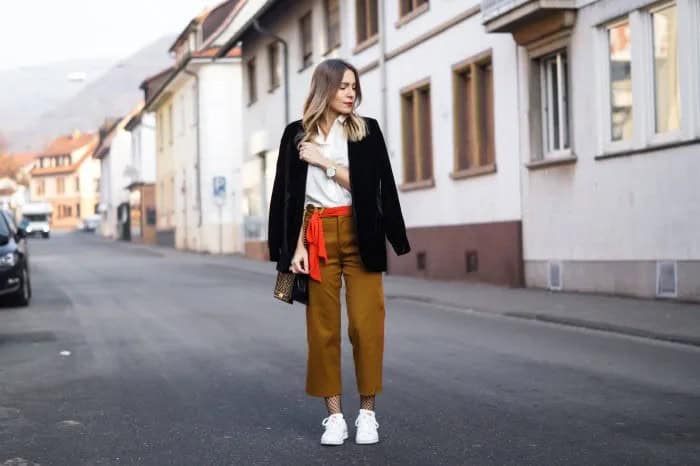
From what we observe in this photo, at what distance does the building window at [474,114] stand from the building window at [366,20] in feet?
16.6

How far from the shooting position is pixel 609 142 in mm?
15977

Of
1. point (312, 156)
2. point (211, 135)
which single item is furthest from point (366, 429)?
point (211, 135)

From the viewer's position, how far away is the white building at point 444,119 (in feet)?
62.3

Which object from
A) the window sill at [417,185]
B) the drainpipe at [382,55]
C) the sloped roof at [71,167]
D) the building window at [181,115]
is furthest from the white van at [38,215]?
the window sill at [417,185]

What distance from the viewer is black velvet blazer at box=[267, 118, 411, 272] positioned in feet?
18.5

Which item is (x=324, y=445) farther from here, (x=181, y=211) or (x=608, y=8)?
(x=181, y=211)

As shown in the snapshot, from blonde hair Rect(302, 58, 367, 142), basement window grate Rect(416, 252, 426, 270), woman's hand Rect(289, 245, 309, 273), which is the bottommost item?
basement window grate Rect(416, 252, 426, 270)

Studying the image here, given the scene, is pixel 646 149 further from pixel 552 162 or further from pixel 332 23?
pixel 332 23

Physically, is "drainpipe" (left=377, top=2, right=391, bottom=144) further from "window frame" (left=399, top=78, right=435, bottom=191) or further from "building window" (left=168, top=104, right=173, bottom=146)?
"building window" (left=168, top=104, right=173, bottom=146)

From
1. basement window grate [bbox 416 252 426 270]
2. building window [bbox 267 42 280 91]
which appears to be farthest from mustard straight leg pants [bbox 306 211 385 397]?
building window [bbox 267 42 280 91]

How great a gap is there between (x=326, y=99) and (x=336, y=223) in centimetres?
59

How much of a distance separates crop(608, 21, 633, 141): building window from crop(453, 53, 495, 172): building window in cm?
375

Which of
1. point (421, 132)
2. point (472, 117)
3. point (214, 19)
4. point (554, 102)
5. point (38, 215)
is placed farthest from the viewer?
point (38, 215)

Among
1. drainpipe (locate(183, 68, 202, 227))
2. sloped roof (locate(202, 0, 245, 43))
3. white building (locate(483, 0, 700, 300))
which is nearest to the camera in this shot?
white building (locate(483, 0, 700, 300))
